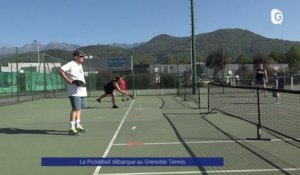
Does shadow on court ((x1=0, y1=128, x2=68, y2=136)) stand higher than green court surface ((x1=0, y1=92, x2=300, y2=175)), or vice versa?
green court surface ((x1=0, y1=92, x2=300, y2=175))

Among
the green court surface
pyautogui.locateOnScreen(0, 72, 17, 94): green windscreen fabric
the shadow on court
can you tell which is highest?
pyautogui.locateOnScreen(0, 72, 17, 94): green windscreen fabric

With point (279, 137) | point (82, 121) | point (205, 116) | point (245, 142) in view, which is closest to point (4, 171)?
point (245, 142)

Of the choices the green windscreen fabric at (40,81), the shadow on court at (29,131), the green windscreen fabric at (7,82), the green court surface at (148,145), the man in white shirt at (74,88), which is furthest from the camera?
the green windscreen fabric at (40,81)

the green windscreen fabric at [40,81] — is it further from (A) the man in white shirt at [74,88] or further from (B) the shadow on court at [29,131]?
(A) the man in white shirt at [74,88]

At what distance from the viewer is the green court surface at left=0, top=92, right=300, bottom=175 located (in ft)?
26.4

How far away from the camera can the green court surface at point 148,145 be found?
8.05m

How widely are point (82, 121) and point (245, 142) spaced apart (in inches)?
266

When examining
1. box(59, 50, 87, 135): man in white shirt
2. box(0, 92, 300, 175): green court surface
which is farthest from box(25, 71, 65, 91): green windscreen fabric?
box(59, 50, 87, 135): man in white shirt

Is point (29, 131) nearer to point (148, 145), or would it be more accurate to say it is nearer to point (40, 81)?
point (148, 145)

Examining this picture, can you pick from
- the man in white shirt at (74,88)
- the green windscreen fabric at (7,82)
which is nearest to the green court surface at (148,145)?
the man in white shirt at (74,88)

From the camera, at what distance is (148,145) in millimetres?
10531

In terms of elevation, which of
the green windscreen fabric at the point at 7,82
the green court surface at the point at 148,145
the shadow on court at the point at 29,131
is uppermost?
the green windscreen fabric at the point at 7,82

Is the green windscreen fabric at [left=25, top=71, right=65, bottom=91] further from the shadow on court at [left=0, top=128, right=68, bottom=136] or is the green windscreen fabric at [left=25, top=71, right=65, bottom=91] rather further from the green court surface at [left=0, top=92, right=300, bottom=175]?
the shadow on court at [left=0, top=128, right=68, bottom=136]

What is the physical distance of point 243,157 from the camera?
891cm
